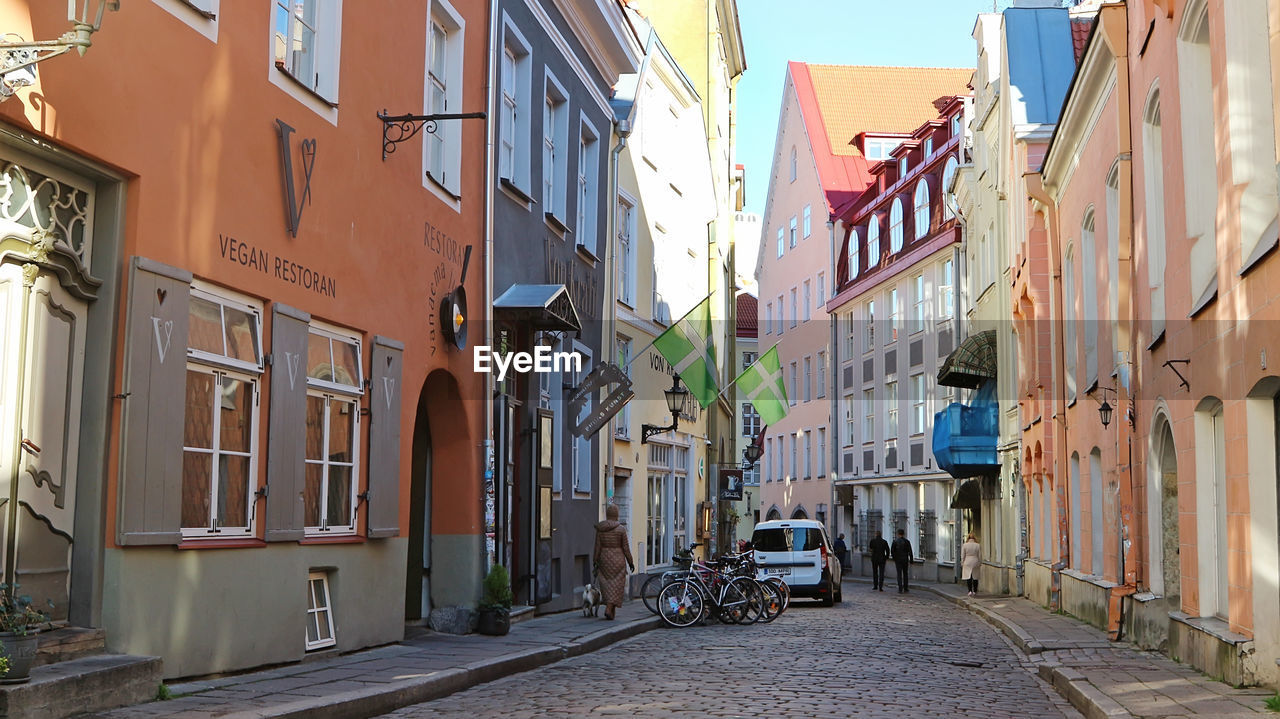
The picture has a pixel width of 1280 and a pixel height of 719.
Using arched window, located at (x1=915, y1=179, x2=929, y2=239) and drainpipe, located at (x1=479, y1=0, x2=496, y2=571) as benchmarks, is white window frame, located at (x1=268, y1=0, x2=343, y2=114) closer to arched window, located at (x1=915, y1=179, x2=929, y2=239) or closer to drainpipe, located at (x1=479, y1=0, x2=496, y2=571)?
drainpipe, located at (x1=479, y1=0, x2=496, y2=571)

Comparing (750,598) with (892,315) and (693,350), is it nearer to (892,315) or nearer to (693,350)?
(693,350)

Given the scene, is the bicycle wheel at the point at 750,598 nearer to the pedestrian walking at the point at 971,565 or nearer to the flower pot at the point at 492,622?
the flower pot at the point at 492,622

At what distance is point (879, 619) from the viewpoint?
23.1m

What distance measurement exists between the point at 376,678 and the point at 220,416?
2.36 metres

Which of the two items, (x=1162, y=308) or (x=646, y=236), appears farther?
(x=646, y=236)

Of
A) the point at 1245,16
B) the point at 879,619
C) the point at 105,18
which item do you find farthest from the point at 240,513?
the point at 879,619

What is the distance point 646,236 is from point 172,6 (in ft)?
60.3

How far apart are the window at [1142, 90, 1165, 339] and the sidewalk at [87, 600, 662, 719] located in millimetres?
7565

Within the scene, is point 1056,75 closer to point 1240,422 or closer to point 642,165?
point 642,165

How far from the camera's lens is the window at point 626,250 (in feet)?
84.9

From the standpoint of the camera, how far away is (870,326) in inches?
1932

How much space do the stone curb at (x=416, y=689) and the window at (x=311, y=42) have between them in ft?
16.5

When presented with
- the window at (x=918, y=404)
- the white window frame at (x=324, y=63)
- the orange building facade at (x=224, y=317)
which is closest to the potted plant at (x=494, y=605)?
the orange building facade at (x=224, y=317)

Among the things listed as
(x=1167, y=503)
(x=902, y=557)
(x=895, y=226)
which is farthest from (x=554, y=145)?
(x=895, y=226)
